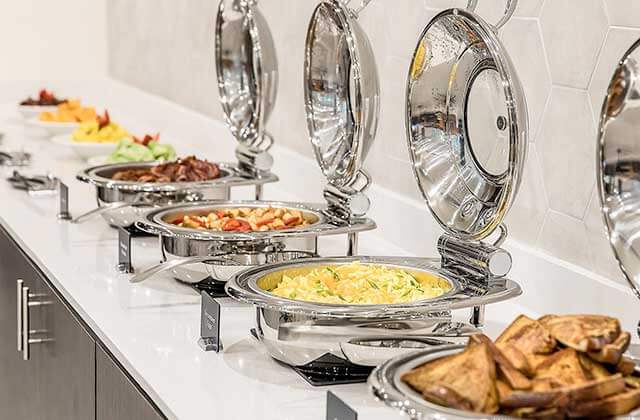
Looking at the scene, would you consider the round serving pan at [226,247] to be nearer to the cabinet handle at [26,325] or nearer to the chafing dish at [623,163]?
the cabinet handle at [26,325]

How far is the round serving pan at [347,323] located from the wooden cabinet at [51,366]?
0.52 ft

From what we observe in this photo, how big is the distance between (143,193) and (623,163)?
1021 millimetres

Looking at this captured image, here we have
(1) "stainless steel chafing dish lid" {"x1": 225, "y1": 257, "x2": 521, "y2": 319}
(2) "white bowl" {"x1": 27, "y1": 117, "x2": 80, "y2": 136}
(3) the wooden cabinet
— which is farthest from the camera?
(2) "white bowl" {"x1": 27, "y1": 117, "x2": 80, "y2": 136}

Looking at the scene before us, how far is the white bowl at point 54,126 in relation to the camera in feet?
9.84

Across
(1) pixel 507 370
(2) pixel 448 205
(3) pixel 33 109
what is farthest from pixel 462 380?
(3) pixel 33 109

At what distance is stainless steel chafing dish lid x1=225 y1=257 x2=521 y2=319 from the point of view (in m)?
1.20

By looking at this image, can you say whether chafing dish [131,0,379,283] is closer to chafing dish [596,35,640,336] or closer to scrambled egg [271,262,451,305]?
scrambled egg [271,262,451,305]

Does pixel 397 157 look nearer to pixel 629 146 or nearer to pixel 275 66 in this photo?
pixel 275 66

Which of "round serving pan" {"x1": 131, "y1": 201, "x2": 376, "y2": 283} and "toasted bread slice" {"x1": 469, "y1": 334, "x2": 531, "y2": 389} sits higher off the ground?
"toasted bread slice" {"x1": 469, "y1": 334, "x2": 531, "y2": 389}

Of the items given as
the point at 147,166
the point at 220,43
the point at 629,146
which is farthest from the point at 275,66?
the point at 629,146

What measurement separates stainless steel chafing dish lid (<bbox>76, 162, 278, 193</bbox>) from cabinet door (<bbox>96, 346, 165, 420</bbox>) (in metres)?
0.49

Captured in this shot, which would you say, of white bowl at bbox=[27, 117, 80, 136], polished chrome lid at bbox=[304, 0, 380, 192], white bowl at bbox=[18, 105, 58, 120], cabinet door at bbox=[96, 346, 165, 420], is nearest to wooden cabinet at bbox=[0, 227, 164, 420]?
cabinet door at bbox=[96, 346, 165, 420]

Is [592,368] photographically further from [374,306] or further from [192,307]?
[192,307]

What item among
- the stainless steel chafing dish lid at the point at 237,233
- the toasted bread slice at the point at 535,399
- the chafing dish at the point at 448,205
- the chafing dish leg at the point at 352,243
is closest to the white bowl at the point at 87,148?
the stainless steel chafing dish lid at the point at 237,233
